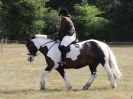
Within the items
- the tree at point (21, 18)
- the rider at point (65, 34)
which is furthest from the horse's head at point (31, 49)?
the tree at point (21, 18)

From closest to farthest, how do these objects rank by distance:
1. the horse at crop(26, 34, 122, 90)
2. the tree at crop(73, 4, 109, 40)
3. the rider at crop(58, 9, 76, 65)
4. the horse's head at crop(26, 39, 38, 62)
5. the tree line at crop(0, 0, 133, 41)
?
the rider at crop(58, 9, 76, 65) < the horse at crop(26, 34, 122, 90) < the horse's head at crop(26, 39, 38, 62) < the tree line at crop(0, 0, 133, 41) < the tree at crop(73, 4, 109, 40)

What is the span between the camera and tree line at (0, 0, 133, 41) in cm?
5931

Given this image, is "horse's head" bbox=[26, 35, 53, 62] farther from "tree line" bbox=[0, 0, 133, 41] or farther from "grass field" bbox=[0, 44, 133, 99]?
"tree line" bbox=[0, 0, 133, 41]

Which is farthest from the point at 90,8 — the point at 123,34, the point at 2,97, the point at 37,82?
the point at 2,97

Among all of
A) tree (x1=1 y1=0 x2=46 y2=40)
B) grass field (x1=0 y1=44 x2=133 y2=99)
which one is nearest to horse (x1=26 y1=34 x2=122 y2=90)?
grass field (x1=0 y1=44 x2=133 y2=99)

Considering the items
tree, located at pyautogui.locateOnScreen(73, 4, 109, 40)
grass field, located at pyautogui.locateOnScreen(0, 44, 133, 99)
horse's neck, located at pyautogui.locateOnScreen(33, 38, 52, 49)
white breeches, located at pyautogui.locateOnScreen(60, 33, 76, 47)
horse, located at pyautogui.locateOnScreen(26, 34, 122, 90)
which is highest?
white breeches, located at pyautogui.locateOnScreen(60, 33, 76, 47)

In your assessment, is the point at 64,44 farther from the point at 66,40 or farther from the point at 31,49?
the point at 31,49

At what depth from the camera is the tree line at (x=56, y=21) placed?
59.3 meters

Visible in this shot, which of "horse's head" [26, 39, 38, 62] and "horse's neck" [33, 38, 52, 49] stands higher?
"horse's neck" [33, 38, 52, 49]

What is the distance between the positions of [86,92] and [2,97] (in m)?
2.63

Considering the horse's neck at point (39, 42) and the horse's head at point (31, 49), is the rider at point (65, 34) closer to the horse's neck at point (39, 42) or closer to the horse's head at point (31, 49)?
the horse's neck at point (39, 42)

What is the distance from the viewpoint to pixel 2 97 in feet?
41.4

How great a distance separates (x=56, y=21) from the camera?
61656mm

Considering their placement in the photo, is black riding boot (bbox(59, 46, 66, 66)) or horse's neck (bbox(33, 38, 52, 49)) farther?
horse's neck (bbox(33, 38, 52, 49))
